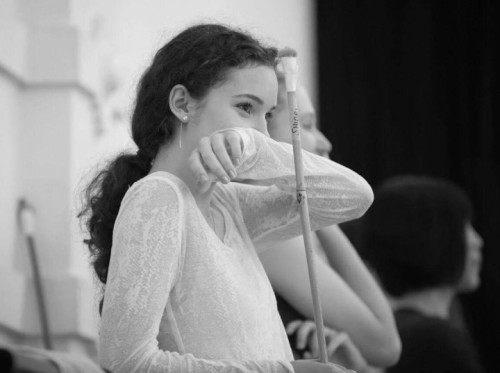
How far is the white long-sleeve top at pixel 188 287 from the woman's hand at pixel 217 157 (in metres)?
0.04

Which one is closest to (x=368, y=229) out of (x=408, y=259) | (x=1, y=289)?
(x=408, y=259)

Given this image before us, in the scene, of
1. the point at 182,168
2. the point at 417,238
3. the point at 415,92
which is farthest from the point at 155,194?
the point at 415,92

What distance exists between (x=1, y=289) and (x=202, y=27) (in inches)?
62.4

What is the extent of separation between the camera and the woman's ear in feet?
6.82

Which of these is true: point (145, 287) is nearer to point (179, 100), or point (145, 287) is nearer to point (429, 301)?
point (179, 100)

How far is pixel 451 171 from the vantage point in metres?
6.75

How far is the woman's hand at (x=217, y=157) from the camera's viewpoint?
189 cm

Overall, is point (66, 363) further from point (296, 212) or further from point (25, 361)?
point (296, 212)

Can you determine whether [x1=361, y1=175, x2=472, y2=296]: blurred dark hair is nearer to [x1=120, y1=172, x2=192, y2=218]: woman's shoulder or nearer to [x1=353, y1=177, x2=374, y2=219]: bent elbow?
[x1=353, y1=177, x2=374, y2=219]: bent elbow

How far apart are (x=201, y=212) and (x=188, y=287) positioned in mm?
145

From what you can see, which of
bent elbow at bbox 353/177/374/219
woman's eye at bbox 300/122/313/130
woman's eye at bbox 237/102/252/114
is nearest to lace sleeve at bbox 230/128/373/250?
bent elbow at bbox 353/177/374/219

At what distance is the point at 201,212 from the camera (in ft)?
6.66

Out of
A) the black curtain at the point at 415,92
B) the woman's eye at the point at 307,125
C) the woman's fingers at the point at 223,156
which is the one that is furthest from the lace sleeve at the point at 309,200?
the black curtain at the point at 415,92

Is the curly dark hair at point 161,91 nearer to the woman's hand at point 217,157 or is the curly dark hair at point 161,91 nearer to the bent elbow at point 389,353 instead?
the woman's hand at point 217,157
